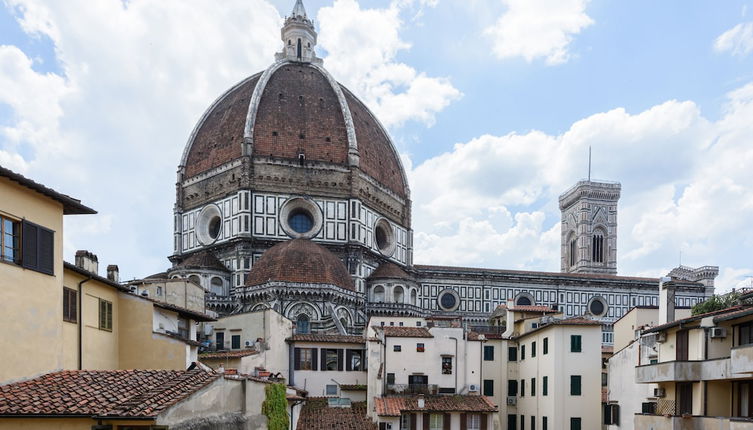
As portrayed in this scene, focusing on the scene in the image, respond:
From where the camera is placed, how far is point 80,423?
13945 millimetres

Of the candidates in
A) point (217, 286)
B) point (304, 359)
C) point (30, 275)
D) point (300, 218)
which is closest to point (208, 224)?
point (217, 286)

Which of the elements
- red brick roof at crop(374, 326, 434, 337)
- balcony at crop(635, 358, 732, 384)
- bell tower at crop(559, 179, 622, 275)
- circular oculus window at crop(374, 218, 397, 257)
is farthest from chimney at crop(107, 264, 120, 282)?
bell tower at crop(559, 179, 622, 275)

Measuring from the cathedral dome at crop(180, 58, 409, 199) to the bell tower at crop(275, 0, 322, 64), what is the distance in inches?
113

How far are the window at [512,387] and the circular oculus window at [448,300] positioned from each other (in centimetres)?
3988

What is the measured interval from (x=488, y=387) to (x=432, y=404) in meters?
8.66

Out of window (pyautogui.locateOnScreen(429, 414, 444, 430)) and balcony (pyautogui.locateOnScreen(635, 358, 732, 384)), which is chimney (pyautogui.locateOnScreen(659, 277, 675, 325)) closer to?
balcony (pyautogui.locateOnScreen(635, 358, 732, 384))

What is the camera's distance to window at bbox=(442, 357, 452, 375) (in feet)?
133

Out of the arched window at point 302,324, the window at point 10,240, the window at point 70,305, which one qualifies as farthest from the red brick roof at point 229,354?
the window at point 10,240

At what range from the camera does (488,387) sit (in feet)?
148

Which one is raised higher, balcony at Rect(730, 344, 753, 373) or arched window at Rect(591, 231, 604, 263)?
arched window at Rect(591, 231, 604, 263)

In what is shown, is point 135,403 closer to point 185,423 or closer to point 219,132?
point 185,423

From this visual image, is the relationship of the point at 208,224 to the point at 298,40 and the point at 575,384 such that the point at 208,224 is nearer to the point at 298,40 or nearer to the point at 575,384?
the point at 298,40

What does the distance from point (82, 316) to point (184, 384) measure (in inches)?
221

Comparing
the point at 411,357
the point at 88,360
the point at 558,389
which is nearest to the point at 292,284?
the point at 411,357
